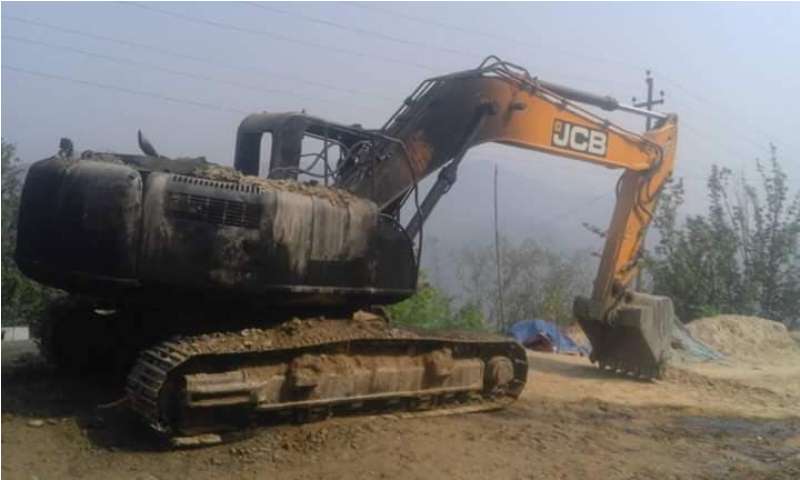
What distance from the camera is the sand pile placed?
15875 millimetres

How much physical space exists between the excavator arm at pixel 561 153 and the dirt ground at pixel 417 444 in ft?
7.00

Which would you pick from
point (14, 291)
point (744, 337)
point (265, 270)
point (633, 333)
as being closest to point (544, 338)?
point (633, 333)

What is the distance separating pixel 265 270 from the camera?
595cm

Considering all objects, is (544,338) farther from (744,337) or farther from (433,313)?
(744,337)

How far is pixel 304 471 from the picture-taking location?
5.18 metres

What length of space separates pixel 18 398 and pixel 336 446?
8.98 feet

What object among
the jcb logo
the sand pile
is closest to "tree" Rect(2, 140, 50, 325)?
the jcb logo

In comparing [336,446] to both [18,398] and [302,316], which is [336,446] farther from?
[18,398]

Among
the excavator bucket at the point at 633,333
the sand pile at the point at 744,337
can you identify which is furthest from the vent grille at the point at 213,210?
the sand pile at the point at 744,337

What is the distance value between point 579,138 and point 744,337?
9.23m

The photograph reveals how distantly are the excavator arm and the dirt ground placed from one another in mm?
2133

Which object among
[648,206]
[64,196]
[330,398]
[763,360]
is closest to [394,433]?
[330,398]

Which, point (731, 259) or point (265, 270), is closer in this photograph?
point (265, 270)

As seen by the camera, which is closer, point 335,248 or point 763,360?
point 335,248
